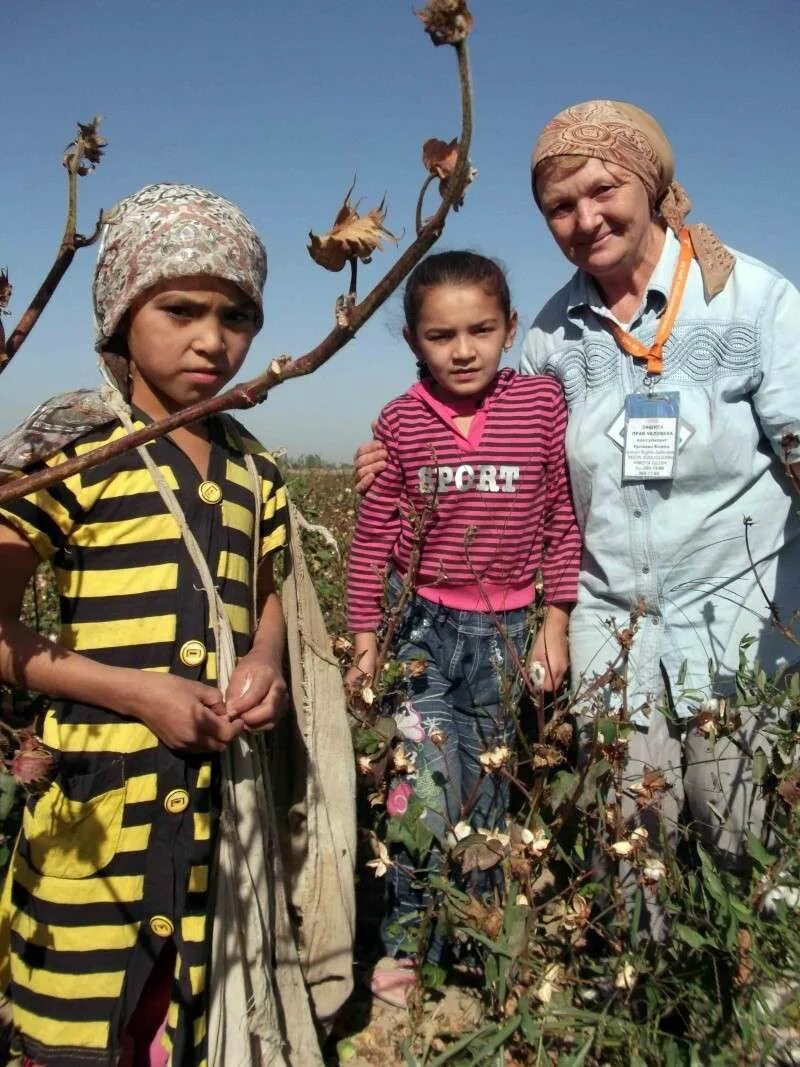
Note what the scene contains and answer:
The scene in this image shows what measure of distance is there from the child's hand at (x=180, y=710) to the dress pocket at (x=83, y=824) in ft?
0.39

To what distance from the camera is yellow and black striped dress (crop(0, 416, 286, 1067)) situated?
4.80 ft

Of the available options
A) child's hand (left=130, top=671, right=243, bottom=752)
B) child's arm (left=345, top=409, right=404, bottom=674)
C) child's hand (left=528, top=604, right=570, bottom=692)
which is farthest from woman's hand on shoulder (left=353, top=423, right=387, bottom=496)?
child's hand (left=130, top=671, right=243, bottom=752)

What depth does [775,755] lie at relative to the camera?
2.03 meters

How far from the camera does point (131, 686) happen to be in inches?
56.0

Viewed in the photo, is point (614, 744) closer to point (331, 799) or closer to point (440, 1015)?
point (331, 799)

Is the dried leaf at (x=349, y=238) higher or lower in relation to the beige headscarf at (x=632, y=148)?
lower

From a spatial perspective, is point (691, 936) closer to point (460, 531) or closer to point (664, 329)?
point (460, 531)

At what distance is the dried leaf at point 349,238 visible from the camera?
0.58m

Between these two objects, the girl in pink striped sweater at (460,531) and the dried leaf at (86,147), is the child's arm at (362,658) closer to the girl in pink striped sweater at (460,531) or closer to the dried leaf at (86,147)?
the girl in pink striped sweater at (460,531)

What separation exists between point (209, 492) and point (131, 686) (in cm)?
38

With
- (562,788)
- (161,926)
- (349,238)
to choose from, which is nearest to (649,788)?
(562,788)

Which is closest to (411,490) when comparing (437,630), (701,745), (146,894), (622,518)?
(437,630)

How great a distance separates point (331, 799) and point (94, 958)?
1.92 ft

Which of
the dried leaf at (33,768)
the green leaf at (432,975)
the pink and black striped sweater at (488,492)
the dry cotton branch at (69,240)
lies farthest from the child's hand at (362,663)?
the dry cotton branch at (69,240)
